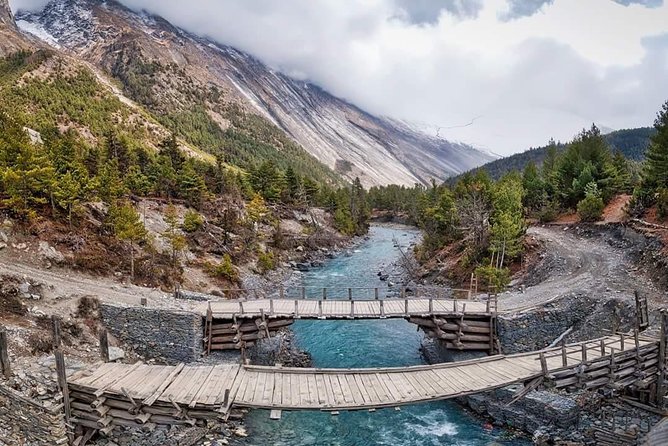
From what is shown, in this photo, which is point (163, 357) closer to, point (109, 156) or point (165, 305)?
point (165, 305)

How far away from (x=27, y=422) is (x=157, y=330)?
9541 mm

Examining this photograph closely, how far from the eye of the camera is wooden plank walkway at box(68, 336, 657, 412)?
18734 millimetres

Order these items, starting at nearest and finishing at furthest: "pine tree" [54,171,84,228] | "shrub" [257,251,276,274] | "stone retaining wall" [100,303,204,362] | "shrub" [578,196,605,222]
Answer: "stone retaining wall" [100,303,204,362], "pine tree" [54,171,84,228], "shrub" [578,196,605,222], "shrub" [257,251,276,274]

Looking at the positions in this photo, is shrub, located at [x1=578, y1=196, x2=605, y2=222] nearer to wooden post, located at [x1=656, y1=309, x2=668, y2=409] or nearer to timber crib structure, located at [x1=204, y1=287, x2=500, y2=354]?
timber crib structure, located at [x1=204, y1=287, x2=500, y2=354]

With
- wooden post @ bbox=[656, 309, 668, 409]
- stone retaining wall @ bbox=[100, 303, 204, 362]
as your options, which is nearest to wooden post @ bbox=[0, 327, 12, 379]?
stone retaining wall @ bbox=[100, 303, 204, 362]

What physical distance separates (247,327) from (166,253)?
19511 millimetres

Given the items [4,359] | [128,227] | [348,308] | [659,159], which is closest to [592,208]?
[659,159]

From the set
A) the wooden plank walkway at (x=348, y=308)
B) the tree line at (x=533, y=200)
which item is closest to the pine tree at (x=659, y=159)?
the tree line at (x=533, y=200)

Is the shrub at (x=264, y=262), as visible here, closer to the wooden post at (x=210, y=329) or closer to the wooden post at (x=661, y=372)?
the wooden post at (x=210, y=329)

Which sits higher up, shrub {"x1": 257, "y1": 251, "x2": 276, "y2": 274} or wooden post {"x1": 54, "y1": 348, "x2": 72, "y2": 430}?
shrub {"x1": 257, "y1": 251, "x2": 276, "y2": 274}

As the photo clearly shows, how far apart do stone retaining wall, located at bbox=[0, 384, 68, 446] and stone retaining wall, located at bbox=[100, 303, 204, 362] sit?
8537 mm

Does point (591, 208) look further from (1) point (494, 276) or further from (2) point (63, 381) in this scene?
(2) point (63, 381)

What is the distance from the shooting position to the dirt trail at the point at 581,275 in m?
31.1

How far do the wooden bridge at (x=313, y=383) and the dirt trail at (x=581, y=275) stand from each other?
843cm
